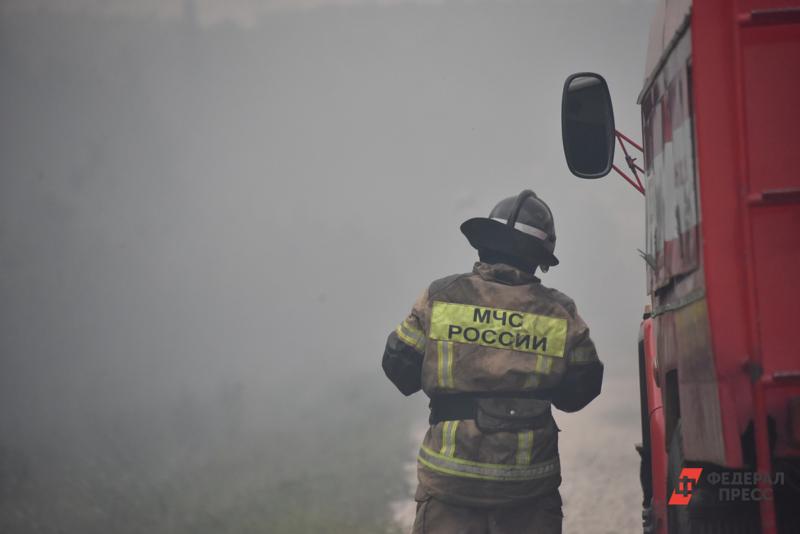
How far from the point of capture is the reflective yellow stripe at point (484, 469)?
4070 mm

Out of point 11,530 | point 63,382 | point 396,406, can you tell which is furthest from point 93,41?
point 11,530

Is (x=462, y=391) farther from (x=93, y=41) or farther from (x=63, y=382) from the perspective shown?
(x=93, y=41)

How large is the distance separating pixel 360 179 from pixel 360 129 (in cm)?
165

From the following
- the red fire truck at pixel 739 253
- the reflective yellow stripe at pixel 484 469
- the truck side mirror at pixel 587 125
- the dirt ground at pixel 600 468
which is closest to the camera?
the red fire truck at pixel 739 253

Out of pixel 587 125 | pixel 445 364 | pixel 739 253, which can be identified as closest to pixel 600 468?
pixel 445 364

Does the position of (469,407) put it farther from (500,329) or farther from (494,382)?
(500,329)

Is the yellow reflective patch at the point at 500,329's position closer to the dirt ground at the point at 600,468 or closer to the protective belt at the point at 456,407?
the protective belt at the point at 456,407

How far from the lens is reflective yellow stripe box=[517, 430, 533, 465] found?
4.11 meters

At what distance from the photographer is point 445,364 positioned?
414 centimetres

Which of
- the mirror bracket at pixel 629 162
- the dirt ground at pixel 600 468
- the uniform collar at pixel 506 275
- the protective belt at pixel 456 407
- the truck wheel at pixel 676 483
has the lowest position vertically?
the dirt ground at pixel 600 468

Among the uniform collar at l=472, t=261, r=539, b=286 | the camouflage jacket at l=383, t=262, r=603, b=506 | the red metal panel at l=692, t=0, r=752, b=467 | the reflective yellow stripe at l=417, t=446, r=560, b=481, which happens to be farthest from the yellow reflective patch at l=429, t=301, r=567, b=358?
the red metal panel at l=692, t=0, r=752, b=467

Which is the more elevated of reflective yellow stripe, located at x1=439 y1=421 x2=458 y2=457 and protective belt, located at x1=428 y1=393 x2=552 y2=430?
protective belt, located at x1=428 y1=393 x2=552 y2=430

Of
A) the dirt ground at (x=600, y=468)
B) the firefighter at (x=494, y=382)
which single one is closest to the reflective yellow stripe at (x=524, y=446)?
the firefighter at (x=494, y=382)

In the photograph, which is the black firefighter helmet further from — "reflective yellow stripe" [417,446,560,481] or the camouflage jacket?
"reflective yellow stripe" [417,446,560,481]
